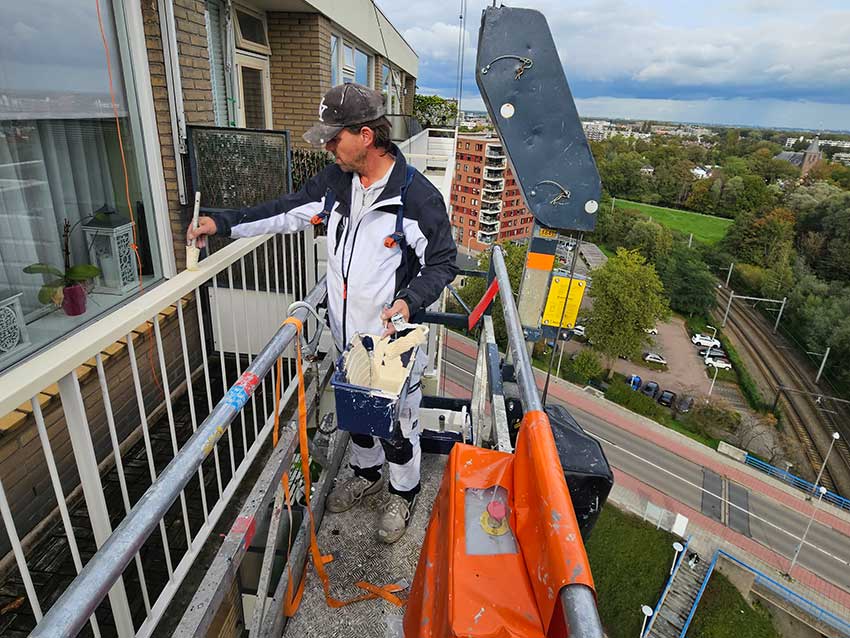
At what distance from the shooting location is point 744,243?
157 feet

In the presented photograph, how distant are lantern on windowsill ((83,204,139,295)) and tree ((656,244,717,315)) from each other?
4431 centimetres

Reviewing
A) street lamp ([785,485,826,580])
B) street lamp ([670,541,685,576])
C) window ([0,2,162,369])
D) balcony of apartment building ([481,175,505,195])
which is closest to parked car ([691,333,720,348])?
street lamp ([785,485,826,580])

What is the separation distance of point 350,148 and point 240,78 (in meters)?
5.47

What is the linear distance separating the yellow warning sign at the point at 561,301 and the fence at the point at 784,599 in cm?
1647

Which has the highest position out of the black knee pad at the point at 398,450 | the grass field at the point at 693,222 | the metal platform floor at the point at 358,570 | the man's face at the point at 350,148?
the man's face at the point at 350,148

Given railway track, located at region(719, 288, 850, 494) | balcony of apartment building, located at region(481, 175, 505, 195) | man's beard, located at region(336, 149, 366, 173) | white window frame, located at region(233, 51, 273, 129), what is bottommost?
railway track, located at region(719, 288, 850, 494)

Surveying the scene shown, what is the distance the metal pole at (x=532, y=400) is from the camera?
85cm

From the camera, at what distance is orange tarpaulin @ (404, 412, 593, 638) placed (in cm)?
105

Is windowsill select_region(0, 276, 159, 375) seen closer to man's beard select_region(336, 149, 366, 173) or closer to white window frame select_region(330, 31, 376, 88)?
man's beard select_region(336, 149, 366, 173)

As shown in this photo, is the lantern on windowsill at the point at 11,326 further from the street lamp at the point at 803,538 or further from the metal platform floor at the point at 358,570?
the street lamp at the point at 803,538

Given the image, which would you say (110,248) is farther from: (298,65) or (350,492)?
(298,65)

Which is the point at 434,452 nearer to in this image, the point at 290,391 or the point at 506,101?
the point at 290,391

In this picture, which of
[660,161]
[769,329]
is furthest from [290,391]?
[660,161]

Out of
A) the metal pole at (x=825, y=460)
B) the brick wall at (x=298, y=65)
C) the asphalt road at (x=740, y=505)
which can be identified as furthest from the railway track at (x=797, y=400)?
the brick wall at (x=298, y=65)
